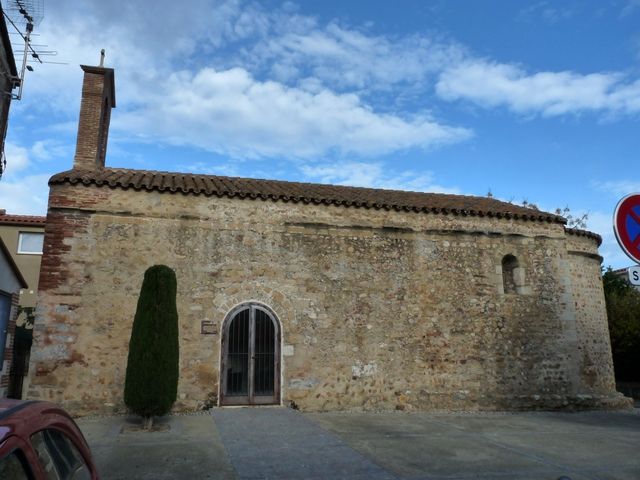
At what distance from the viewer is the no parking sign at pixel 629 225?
3.58 metres

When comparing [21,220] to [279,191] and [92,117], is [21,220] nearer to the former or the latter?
[92,117]

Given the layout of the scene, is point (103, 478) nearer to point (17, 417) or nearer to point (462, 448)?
point (17, 417)

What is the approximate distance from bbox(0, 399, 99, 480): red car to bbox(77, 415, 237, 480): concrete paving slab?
3514mm

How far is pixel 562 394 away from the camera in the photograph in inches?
466

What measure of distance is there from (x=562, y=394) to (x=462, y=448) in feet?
20.3

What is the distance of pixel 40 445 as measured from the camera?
1.94 m

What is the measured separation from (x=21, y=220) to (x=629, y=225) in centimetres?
2262

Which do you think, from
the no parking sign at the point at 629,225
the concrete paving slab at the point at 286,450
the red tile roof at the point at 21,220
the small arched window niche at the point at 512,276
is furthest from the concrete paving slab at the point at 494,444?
the red tile roof at the point at 21,220

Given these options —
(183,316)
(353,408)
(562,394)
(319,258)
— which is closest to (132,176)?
(183,316)

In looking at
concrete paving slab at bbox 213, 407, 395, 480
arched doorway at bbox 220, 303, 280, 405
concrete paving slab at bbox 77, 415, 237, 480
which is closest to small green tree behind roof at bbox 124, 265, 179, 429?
concrete paving slab at bbox 77, 415, 237, 480

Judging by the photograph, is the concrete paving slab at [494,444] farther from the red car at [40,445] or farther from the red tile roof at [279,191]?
the red tile roof at [279,191]

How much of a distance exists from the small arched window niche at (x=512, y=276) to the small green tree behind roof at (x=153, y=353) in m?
8.31

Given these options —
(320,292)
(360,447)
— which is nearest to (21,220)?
(320,292)

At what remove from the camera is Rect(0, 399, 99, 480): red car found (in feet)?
5.61
